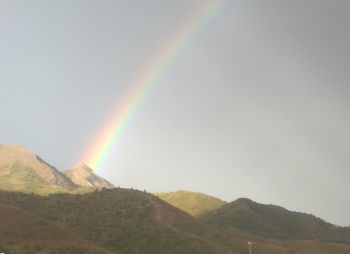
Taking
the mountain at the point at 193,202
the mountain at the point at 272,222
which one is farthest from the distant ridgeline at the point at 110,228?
the mountain at the point at 193,202

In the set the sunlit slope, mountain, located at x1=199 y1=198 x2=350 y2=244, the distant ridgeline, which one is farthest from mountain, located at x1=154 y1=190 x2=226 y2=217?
the sunlit slope

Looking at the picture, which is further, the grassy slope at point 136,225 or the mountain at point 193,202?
the mountain at point 193,202

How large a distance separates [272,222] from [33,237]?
127m

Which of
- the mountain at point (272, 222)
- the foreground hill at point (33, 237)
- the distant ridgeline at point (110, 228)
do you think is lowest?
the foreground hill at point (33, 237)

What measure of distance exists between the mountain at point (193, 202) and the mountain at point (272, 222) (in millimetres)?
4015

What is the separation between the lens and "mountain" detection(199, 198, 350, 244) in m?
159

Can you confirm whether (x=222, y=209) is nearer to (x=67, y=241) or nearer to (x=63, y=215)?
(x=63, y=215)

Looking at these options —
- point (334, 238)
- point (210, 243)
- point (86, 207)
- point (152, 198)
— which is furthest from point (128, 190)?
point (334, 238)

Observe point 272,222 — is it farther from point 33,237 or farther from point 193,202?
point 33,237

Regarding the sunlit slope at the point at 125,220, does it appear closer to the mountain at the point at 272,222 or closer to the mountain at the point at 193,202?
the mountain at the point at 272,222

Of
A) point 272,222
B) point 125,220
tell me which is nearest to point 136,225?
point 125,220

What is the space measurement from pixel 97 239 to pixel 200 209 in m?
100

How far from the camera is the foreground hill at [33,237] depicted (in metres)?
55.1

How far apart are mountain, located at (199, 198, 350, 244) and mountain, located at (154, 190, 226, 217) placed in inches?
158
